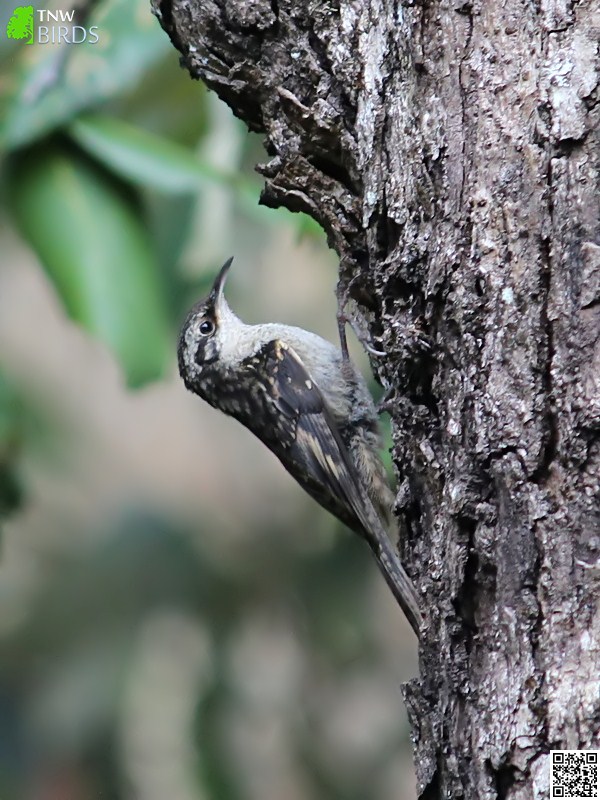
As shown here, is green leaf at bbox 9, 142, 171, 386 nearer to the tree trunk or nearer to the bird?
the bird

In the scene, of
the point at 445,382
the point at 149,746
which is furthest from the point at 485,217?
the point at 149,746

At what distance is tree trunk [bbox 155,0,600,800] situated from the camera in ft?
4.51

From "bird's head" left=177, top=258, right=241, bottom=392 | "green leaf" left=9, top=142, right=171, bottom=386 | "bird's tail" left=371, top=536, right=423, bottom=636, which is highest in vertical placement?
"green leaf" left=9, top=142, right=171, bottom=386

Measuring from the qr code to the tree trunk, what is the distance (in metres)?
0.02

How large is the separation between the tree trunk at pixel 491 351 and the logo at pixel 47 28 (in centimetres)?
190

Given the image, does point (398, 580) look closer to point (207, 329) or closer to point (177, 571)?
point (207, 329)

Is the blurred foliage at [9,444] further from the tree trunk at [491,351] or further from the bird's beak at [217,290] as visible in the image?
the tree trunk at [491,351]

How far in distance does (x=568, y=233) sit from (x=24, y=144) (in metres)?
2.58

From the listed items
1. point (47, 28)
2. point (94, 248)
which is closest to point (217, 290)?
point (94, 248)

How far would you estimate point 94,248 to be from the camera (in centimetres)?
342

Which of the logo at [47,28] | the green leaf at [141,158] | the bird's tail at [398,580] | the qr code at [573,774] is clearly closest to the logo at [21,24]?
the logo at [47,28]

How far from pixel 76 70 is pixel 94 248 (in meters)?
0.69

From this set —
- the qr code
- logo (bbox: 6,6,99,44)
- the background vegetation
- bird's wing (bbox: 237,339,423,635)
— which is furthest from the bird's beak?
the qr code

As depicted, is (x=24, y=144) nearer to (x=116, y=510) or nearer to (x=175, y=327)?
(x=175, y=327)
